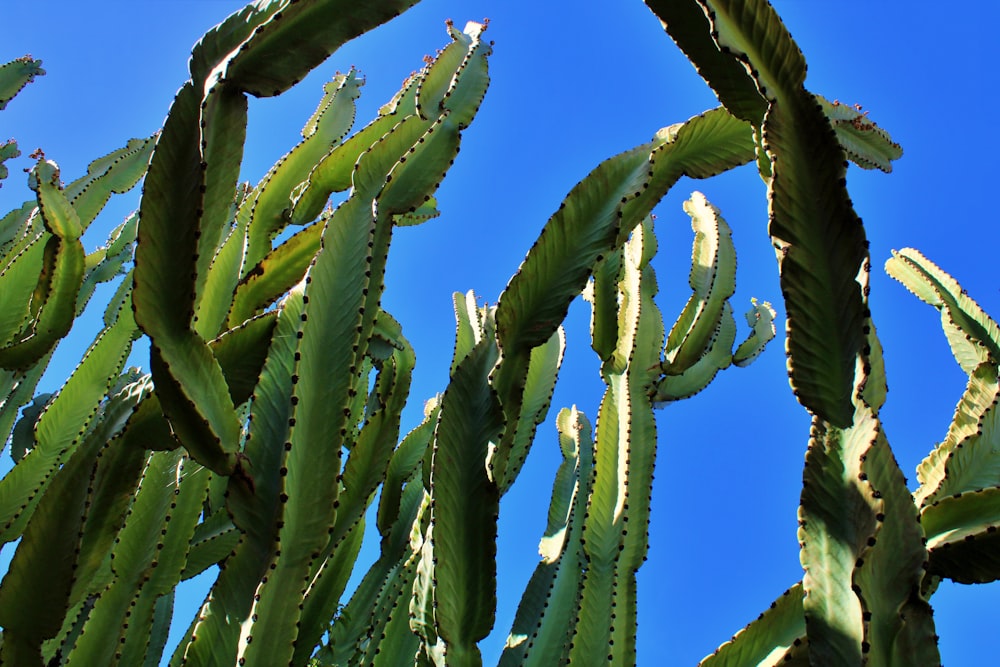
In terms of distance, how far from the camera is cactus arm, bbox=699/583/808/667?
1.40 meters

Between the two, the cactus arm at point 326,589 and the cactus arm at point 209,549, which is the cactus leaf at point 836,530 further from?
the cactus arm at point 209,549

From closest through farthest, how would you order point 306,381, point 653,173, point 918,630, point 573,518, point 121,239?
point 918,630 < point 306,381 < point 653,173 < point 573,518 < point 121,239

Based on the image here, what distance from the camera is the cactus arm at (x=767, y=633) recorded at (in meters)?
1.40

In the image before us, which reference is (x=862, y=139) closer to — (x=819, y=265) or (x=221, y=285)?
(x=819, y=265)

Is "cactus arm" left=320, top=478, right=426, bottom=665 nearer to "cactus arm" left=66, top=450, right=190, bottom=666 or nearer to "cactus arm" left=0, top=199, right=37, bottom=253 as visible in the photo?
"cactus arm" left=66, top=450, right=190, bottom=666

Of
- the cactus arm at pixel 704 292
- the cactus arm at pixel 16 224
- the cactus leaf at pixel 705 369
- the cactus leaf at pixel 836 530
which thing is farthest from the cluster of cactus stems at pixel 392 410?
the cactus arm at pixel 16 224

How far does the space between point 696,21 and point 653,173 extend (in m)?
0.43

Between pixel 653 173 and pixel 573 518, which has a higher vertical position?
pixel 653 173

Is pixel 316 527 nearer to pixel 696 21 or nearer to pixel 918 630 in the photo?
pixel 918 630

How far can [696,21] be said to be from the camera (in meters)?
1.26

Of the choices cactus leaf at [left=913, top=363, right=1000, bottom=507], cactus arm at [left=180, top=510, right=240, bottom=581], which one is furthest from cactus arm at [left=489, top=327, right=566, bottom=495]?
cactus leaf at [left=913, top=363, right=1000, bottom=507]

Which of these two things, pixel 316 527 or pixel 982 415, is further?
pixel 982 415

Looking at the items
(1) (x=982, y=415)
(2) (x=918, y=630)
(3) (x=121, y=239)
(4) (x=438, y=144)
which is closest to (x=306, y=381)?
(4) (x=438, y=144)

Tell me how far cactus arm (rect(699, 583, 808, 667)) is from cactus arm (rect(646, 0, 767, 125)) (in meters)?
0.78
